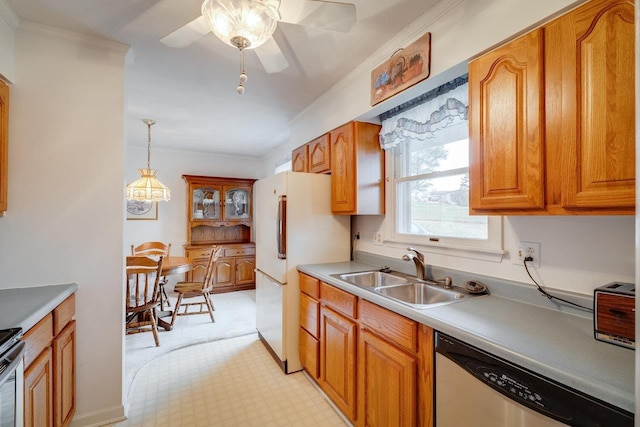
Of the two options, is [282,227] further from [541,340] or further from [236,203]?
[236,203]

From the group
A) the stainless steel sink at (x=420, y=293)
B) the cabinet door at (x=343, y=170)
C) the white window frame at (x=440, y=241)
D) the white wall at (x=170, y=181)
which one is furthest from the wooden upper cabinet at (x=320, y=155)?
the white wall at (x=170, y=181)

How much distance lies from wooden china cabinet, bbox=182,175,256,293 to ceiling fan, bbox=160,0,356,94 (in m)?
3.82

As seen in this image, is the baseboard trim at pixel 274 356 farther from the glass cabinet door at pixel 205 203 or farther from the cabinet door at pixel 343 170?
the glass cabinet door at pixel 205 203

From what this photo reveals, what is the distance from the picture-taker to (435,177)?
6.63ft

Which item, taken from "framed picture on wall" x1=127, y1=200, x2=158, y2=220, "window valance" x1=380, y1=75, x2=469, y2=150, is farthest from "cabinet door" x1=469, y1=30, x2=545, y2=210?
"framed picture on wall" x1=127, y1=200, x2=158, y2=220

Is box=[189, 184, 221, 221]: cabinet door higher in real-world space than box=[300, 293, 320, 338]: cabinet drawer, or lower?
higher

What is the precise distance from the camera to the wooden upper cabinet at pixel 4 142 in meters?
1.56

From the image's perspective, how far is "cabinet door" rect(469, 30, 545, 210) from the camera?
1.12 meters

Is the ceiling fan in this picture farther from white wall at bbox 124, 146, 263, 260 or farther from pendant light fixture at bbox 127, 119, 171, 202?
white wall at bbox 124, 146, 263, 260

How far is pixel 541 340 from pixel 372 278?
1.26m

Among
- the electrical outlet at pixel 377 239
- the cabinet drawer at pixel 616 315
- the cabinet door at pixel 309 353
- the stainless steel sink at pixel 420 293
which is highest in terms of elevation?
the electrical outlet at pixel 377 239

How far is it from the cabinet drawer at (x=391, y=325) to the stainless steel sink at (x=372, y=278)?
17.5 inches

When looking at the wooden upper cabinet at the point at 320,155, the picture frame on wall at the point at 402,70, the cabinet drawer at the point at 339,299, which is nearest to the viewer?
the picture frame on wall at the point at 402,70

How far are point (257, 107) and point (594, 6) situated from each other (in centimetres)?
252
